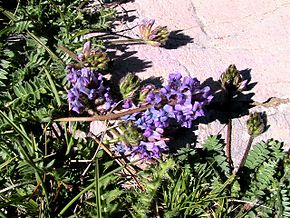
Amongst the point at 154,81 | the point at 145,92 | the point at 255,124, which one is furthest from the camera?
the point at 154,81

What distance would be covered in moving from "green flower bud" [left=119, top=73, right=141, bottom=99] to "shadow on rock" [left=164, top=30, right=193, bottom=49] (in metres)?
0.42

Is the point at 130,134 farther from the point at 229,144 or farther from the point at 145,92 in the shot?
the point at 229,144

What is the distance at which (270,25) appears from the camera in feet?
10.6

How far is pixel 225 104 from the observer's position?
2.96 metres

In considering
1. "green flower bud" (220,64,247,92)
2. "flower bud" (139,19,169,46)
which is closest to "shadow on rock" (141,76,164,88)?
"flower bud" (139,19,169,46)

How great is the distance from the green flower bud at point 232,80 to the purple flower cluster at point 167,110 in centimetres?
22

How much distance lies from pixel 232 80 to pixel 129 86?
47cm

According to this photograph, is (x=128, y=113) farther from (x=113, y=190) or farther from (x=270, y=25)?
(x=270, y=25)

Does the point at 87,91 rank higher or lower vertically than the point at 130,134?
higher

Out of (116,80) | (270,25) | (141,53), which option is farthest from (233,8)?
(116,80)

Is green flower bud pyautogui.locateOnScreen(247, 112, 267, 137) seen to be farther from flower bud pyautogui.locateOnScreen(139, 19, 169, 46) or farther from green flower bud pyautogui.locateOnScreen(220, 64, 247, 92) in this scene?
flower bud pyautogui.locateOnScreen(139, 19, 169, 46)

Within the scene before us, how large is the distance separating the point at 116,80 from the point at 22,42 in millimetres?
451

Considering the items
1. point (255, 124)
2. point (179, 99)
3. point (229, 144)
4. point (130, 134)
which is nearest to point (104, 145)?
point (130, 134)

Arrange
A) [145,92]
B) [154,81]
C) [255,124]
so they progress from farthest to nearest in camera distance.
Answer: [154,81]
[255,124]
[145,92]
